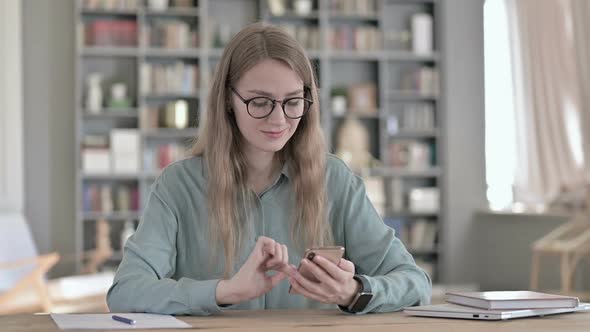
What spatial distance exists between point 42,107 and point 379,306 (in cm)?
635

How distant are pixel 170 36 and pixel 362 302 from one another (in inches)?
250

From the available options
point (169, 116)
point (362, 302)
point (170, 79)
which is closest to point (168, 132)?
point (169, 116)

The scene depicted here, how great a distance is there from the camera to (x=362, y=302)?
7.06 ft

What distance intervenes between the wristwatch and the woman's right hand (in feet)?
0.58

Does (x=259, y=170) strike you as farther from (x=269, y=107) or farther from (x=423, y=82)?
(x=423, y=82)

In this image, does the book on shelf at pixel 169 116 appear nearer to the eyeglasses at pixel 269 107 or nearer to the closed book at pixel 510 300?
the eyeglasses at pixel 269 107

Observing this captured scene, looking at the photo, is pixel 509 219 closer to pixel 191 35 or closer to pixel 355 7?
pixel 355 7

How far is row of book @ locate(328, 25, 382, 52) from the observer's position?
861 centimetres

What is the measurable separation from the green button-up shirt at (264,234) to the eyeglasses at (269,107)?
0.70 ft

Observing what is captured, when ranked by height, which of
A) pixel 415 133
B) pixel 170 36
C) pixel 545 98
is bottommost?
pixel 415 133

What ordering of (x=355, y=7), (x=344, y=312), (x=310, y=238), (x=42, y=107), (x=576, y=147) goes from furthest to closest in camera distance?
(x=355, y=7) < (x=42, y=107) < (x=576, y=147) < (x=310, y=238) < (x=344, y=312)

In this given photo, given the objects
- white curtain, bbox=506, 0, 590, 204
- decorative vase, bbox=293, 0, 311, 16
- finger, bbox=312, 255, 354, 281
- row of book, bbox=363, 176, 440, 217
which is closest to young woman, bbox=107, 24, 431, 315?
finger, bbox=312, 255, 354, 281

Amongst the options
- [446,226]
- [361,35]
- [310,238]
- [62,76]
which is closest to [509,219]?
[446,226]

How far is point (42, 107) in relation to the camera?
8109 mm
